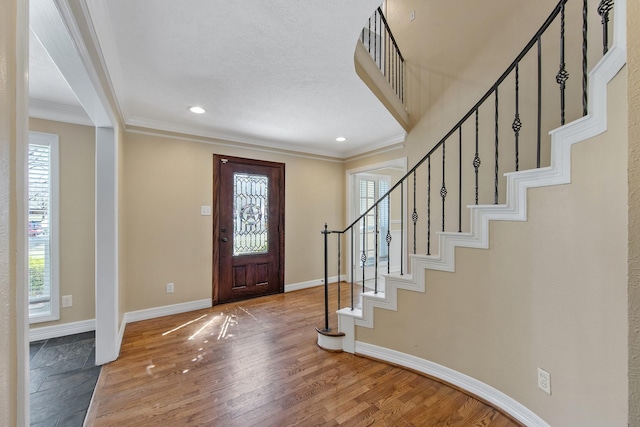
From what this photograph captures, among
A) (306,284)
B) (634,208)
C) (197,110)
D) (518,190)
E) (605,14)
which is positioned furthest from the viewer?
(306,284)

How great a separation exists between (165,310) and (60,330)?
3.06ft

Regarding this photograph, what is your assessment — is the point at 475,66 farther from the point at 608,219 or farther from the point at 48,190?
the point at 48,190

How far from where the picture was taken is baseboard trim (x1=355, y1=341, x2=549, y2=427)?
158 centimetres

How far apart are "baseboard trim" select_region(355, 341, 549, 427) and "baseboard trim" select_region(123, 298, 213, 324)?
7.12ft

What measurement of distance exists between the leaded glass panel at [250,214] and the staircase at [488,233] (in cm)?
187

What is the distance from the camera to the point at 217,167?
363cm

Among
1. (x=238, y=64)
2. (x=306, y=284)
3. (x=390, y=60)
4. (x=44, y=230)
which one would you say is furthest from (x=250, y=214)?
(x=390, y=60)

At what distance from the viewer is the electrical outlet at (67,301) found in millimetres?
2766

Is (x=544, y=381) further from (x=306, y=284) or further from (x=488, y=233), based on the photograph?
(x=306, y=284)

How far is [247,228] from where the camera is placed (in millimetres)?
3883

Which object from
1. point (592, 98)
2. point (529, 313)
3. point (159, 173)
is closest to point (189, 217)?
point (159, 173)

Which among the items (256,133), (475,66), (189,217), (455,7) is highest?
(455,7)

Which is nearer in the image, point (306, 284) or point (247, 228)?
point (247, 228)

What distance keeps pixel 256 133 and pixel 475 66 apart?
103 inches
